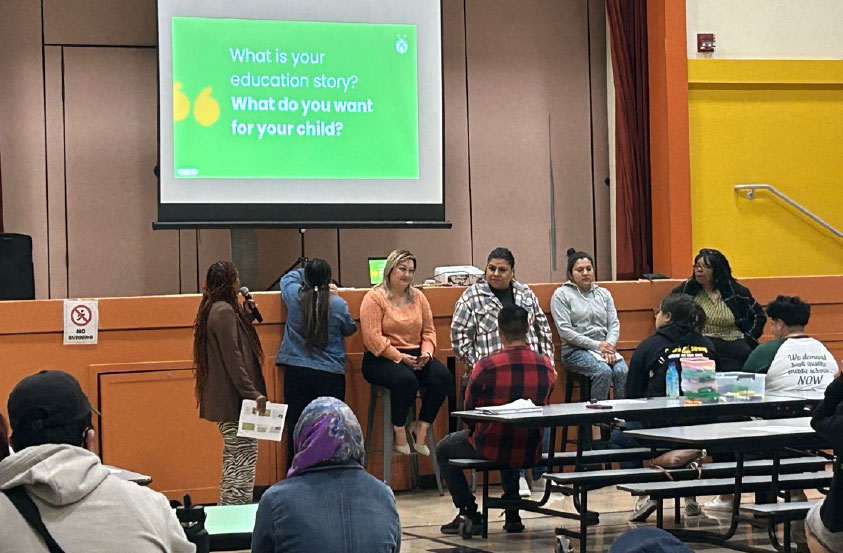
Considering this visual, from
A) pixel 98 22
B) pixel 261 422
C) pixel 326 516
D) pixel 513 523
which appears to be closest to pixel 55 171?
pixel 98 22

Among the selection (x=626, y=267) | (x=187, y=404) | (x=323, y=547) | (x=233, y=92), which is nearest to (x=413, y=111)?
(x=233, y=92)

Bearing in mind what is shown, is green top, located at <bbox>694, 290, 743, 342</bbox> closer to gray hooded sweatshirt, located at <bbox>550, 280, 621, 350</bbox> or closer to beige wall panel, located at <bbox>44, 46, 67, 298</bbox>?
gray hooded sweatshirt, located at <bbox>550, 280, 621, 350</bbox>

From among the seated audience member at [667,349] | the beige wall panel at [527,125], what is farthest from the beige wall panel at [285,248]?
the seated audience member at [667,349]

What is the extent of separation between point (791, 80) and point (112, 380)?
17.8 feet

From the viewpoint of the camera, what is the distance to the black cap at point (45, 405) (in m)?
2.57

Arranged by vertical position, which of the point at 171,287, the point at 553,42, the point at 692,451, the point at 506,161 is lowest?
the point at 692,451

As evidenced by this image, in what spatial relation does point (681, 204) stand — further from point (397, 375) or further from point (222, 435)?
point (222, 435)

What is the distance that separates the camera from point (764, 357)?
19.8 feet

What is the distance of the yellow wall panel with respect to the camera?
8.87m

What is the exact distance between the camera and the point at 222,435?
6676 millimetres

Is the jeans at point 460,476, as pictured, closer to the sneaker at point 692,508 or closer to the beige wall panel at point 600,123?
the sneaker at point 692,508

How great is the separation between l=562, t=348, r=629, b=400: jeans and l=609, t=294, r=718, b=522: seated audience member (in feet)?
3.49

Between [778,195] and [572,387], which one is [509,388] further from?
[778,195]

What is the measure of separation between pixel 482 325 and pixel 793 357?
1.99 metres
